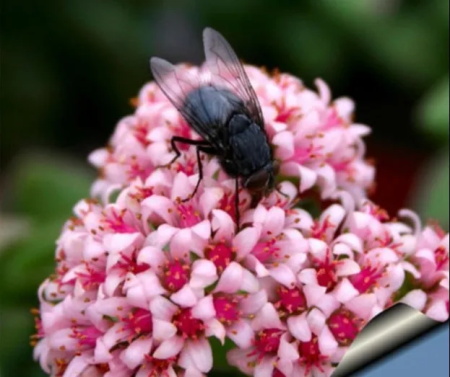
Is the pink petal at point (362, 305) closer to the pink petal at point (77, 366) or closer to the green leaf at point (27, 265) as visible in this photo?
the pink petal at point (77, 366)

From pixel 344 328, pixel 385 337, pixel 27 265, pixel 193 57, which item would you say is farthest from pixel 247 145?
pixel 193 57

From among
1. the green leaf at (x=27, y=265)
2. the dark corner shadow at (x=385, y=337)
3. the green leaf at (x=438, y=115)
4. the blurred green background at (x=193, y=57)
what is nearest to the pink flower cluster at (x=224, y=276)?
the dark corner shadow at (x=385, y=337)

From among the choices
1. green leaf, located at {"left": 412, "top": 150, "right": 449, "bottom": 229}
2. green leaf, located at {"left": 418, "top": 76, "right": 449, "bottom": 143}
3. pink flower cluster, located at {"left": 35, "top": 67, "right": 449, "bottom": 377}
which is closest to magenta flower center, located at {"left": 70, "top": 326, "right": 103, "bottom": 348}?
pink flower cluster, located at {"left": 35, "top": 67, "right": 449, "bottom": 377}

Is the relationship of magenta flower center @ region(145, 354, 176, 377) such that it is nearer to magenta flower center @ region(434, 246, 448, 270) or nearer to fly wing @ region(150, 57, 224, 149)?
fly wing @ region(150, 57, 224, 149)

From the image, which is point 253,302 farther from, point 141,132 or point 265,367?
point 141,132

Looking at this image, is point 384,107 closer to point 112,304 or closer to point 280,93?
point 280,93
